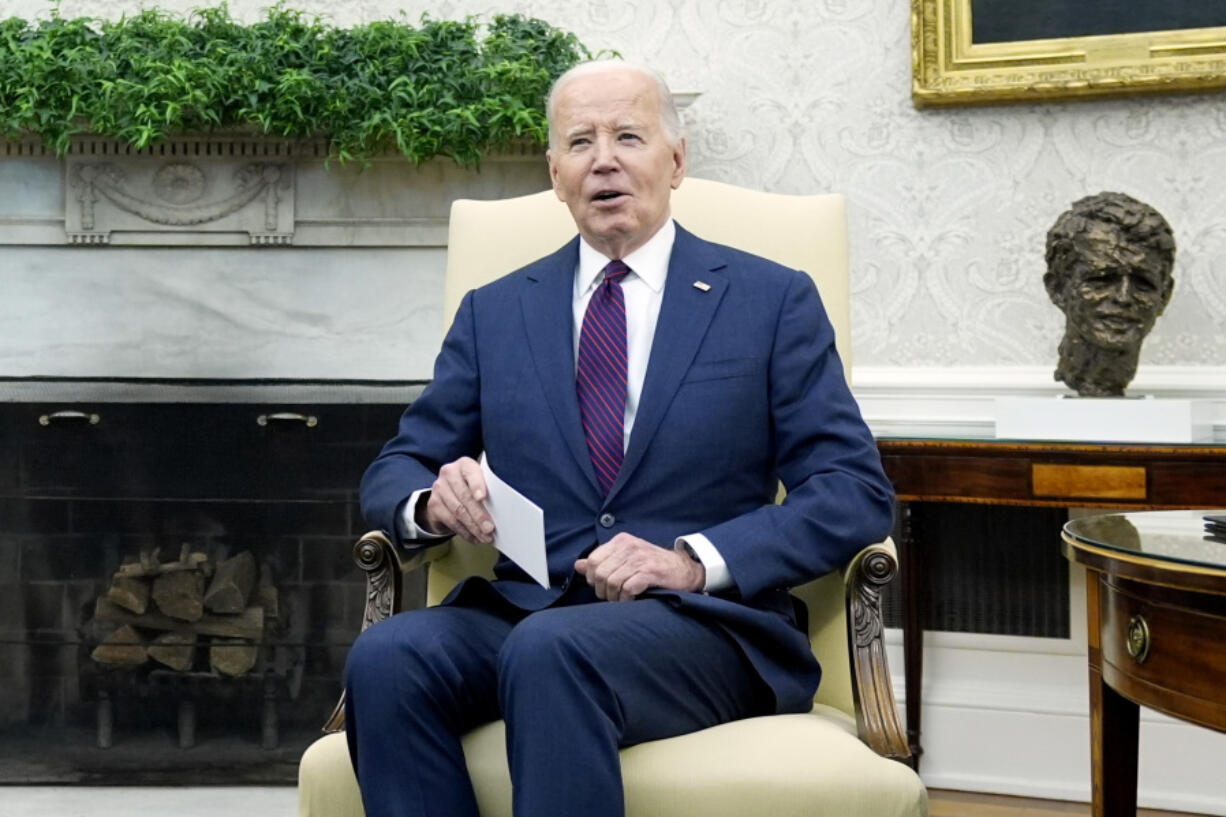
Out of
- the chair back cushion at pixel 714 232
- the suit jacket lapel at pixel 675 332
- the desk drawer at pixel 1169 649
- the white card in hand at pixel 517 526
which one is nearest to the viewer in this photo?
the desk drawer at pixel 1169 649

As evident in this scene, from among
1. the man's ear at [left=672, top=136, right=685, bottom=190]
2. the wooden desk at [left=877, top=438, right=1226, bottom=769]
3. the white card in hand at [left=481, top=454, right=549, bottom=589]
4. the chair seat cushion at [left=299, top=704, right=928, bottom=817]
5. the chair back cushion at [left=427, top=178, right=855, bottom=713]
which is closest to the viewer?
the chair seat cushion at [left=299, top=704, right=928, bottom=817]

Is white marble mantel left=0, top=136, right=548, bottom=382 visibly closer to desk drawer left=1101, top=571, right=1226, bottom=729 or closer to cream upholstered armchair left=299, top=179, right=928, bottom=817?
cream upholstered armchair left=299, top=179, right=928, bottom=817

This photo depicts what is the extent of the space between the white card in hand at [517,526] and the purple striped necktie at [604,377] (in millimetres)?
200

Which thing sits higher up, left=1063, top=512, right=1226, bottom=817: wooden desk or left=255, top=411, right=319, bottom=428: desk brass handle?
left=255, top=411, right=319, bottom=428: desk brass handle

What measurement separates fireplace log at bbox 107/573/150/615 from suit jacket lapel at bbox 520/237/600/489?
1739 millimetres

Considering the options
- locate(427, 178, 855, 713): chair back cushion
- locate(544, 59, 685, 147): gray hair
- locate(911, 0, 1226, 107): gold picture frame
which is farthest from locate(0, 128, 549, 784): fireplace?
locate(544, 59, 685, 147): gray hair

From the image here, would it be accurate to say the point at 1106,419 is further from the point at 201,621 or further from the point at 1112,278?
the point at 201,621

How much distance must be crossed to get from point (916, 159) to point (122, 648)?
2.37 metres

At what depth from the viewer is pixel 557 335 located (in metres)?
1.96

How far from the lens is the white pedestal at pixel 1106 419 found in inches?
103

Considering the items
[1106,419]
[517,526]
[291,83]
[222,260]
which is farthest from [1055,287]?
[222,260]

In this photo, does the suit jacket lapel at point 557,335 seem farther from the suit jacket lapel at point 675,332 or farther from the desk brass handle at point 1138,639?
the desk brass handle at point 1138,639

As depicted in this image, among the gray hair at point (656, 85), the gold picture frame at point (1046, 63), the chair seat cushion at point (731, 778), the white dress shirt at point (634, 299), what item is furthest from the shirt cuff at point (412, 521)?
the gold picture frame at point (1046, 63)

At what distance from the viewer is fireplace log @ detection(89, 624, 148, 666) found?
10.8 ft
